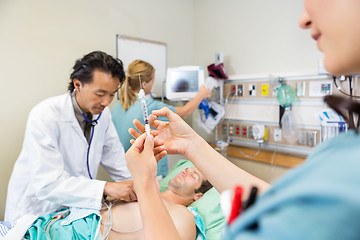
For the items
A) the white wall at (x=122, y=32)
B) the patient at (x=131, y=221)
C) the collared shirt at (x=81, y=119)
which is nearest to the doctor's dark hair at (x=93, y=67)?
the collared shirt at (x=81, y=119)

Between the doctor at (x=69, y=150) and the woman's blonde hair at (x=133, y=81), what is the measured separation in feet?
1.04

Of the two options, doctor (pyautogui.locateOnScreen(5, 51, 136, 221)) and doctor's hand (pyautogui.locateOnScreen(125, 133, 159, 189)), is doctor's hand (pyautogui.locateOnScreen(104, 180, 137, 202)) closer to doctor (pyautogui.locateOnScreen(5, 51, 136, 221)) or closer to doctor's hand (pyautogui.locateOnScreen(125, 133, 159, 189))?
doctor (pyautogui.locateOnScreen(5, 51, 136, 221))

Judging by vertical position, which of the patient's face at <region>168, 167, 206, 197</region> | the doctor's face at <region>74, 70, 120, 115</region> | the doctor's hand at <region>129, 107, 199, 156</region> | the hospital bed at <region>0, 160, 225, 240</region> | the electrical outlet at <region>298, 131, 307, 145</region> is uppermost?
the doctor's face at <region>74, 70, 120, 115</region>

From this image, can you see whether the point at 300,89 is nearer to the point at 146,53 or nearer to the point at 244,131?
the point at 244,131

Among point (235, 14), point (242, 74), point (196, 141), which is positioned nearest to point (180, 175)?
point (196, 141)

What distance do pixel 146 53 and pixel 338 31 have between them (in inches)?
104

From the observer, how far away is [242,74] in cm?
285

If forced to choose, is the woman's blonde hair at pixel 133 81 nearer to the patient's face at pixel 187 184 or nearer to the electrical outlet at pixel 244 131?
the patient's face at pixel 187 184

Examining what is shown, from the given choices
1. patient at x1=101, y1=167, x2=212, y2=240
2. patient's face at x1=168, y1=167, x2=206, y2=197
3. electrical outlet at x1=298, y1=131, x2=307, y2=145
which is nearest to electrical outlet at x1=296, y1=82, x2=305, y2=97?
electrical outlet at x1=298, y1=131, x2=307, y2=145

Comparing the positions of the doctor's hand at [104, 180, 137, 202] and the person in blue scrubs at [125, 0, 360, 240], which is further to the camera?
the doctor's hand at [104, 180, 137, 202]

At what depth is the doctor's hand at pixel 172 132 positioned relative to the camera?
0.99 meters

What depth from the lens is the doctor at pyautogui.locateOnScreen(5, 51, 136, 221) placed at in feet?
4.77

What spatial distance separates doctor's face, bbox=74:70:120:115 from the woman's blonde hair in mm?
389

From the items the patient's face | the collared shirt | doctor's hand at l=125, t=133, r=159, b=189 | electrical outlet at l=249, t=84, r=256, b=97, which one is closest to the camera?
doctor's hand at l=125, t=133, r=159, b=189
